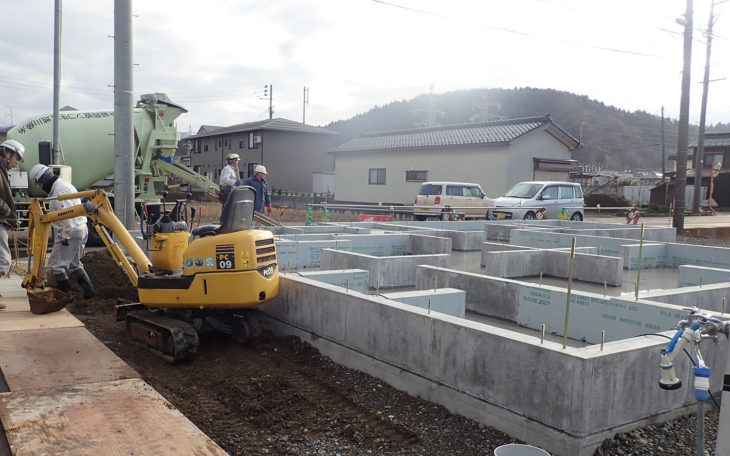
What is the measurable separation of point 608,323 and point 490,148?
68.2ft

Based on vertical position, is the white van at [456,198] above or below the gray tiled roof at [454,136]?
below

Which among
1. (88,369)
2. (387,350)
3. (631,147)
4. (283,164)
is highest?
(631,147)

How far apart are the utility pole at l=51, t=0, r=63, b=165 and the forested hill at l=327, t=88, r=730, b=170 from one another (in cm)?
6088

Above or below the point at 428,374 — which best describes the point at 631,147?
above

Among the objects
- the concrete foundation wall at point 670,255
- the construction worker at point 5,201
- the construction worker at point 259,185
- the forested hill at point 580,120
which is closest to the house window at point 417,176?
the construction worker at point 259,185

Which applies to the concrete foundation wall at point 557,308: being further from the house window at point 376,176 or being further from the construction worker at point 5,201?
the house window at point 376,176

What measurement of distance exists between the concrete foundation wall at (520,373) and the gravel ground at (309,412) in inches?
5.0

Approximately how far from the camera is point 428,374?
4414mm

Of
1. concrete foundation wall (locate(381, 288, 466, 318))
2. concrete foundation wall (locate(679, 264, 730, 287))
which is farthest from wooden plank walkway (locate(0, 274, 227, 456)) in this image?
concrete foundation wall (locate(679, 264, 730, 287))

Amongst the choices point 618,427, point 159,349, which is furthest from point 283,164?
point 618,427

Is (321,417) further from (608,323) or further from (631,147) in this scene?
(631,147)

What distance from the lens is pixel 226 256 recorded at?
5293mm

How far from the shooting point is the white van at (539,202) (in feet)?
61.8

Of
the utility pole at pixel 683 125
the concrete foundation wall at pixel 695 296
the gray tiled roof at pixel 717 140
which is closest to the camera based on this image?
the concrete foundation wall at pixel 695 296
